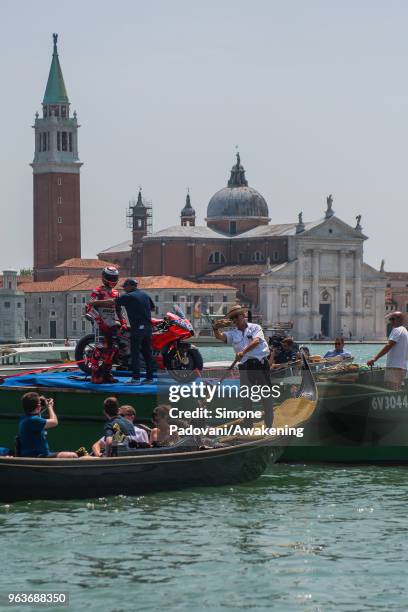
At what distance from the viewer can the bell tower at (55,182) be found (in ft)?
404

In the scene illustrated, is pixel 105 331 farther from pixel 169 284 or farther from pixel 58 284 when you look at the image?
pixel 58 284

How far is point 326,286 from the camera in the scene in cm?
12700

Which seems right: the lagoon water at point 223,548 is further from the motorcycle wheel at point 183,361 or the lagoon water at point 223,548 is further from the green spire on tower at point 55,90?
the green spire on tower at point 55,90

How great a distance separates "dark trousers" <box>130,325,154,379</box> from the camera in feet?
54.4

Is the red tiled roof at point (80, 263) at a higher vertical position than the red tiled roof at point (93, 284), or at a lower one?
higher

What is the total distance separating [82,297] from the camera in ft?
393

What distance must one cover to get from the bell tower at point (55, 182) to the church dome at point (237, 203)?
14.1 meters

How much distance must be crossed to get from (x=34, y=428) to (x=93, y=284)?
104m

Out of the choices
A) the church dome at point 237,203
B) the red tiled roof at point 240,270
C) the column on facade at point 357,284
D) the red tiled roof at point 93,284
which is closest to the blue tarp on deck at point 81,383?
the red tiled roof at point 93,284

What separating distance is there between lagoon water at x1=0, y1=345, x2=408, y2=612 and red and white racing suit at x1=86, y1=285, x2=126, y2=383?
2408 millimetres

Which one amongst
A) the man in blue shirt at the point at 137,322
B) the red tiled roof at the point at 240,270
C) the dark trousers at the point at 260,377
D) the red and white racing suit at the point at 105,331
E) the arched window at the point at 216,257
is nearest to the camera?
the dark trousers at the point at 260,377

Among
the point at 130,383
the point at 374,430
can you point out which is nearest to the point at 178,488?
the point at 130,383

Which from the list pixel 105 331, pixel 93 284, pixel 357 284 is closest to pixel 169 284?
pixel 93 284

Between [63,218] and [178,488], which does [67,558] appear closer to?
[178,488]
